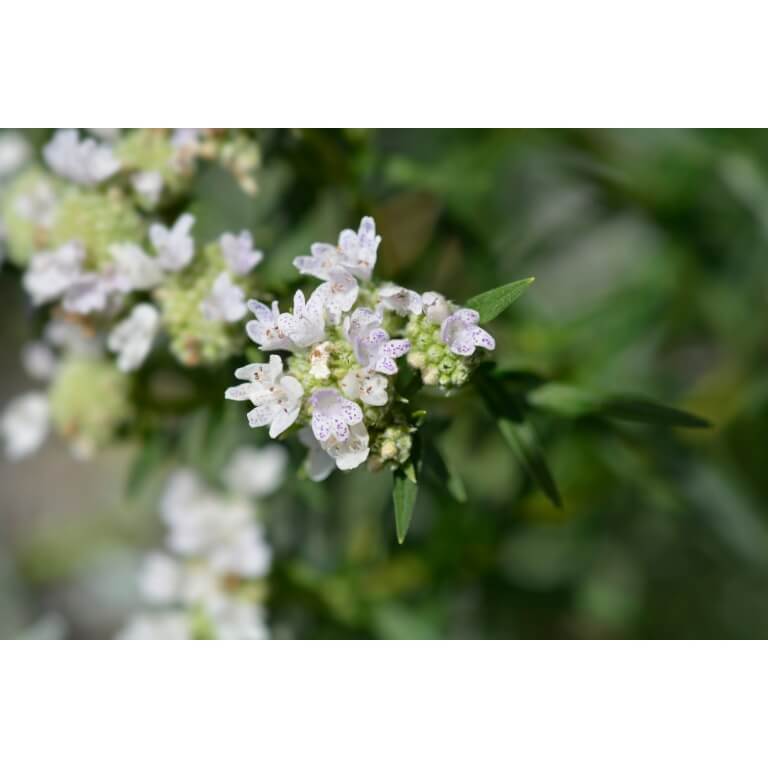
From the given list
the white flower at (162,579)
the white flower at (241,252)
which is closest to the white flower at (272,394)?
the white flower at (241,252)

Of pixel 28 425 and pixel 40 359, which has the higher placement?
pixel 40 359

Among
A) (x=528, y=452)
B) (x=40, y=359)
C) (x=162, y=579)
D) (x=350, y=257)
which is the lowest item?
(x=162, y=579)

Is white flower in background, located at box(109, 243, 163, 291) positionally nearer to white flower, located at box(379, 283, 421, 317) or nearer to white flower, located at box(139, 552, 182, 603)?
white flower, located at box(379, 283, 421, 317)

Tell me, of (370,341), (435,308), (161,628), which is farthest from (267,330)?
(161,628)

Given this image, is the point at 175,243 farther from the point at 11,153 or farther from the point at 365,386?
the point at 11,153

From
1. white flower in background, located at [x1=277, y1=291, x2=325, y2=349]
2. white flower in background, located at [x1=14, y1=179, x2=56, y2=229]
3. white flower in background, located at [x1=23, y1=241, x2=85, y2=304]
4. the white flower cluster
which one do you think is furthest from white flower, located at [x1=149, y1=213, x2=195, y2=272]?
the white flower cluster
